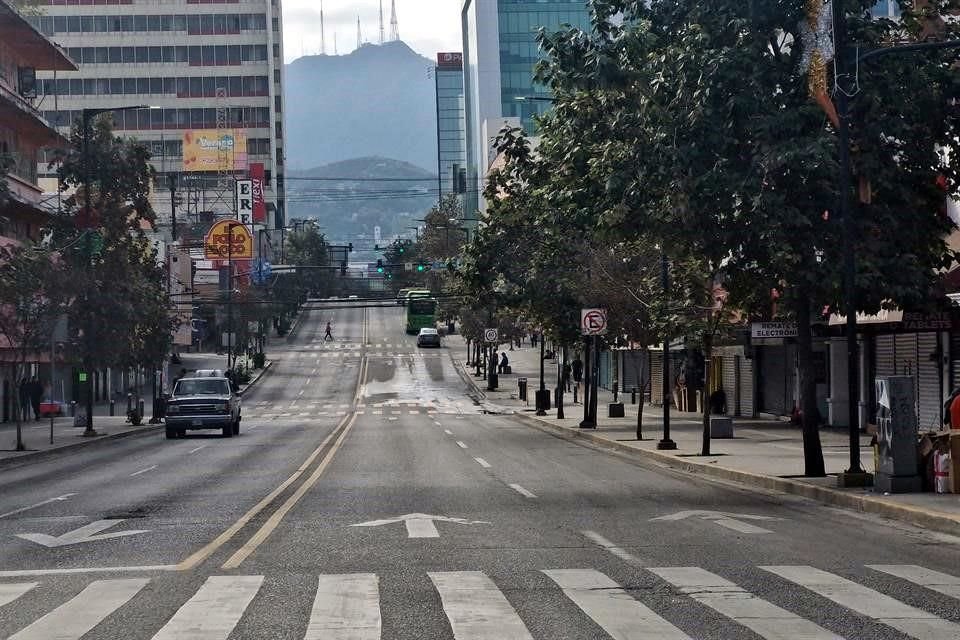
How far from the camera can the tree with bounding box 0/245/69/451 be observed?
3503 cm

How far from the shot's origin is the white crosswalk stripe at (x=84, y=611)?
8.52 meters

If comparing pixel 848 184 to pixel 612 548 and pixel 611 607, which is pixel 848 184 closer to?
pixel 612 548

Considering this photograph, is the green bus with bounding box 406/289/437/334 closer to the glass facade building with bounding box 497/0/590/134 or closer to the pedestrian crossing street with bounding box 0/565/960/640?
the glass facade building with bounding box 497/0/590/134

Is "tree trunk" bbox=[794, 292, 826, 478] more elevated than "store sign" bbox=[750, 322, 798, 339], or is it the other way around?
"store sign" bbox=[750, 322, 798, 339]

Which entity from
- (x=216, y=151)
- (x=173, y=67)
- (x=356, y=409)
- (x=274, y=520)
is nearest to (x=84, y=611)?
(x=274, y=520)

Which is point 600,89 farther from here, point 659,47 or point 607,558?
point 607,558

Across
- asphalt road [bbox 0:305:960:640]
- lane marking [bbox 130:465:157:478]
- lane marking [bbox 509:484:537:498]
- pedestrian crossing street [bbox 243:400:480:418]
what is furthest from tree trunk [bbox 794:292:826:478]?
pedestrian crossing street [bbox 243:400:480:418]

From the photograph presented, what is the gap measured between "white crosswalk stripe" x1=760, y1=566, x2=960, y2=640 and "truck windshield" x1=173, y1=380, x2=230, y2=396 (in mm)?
32636

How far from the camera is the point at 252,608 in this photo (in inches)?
368

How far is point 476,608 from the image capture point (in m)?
9.30

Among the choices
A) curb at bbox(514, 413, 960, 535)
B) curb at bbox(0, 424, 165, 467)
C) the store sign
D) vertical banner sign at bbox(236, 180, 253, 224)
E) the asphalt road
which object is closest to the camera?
the asphalt road

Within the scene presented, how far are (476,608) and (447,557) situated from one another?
285 centimetres

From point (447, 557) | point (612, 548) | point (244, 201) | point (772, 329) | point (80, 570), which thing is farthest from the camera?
point (244, 201)

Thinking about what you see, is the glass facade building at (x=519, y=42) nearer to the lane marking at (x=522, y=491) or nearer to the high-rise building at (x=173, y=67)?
the high-rise building at (x=173, y=67)
